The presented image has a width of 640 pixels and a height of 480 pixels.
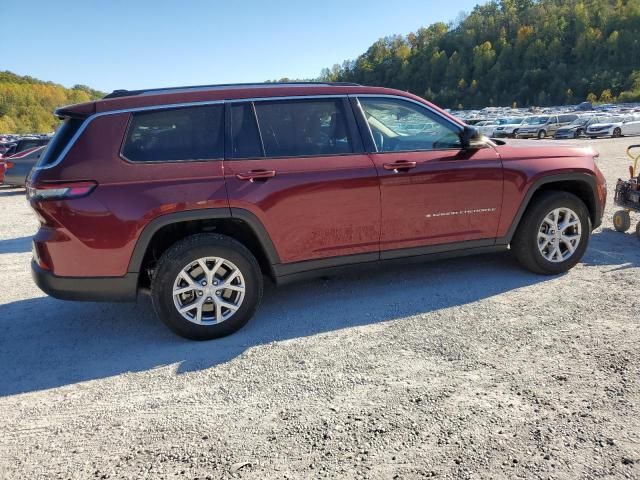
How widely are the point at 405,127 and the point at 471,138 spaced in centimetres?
59

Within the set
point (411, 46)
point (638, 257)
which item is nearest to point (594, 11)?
point (411, 46)

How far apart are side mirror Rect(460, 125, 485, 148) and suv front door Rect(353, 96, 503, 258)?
46mm

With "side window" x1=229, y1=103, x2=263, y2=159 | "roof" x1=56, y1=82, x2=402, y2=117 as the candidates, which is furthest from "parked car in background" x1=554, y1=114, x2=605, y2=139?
"side window" x1=229, y1=103, x2=263, y2=159

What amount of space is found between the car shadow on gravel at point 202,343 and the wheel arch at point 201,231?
1.71 feet

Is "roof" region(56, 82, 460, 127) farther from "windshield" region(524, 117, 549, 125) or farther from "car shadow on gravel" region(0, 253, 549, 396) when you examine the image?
"windshield" region(524, 117, 549, 125)

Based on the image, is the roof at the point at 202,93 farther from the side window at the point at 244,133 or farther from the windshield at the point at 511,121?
the windshield at the point at 511,121

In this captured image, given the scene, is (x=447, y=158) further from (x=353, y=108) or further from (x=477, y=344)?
(x=477, y=344)

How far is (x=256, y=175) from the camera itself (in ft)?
12.2

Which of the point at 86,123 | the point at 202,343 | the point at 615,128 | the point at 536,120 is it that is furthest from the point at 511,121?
the point at 86,123

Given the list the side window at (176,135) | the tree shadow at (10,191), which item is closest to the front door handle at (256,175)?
the side window at (176,135)

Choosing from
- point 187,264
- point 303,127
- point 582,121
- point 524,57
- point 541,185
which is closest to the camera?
point 187,264

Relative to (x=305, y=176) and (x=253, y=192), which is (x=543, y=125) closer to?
(x=305, y=176)

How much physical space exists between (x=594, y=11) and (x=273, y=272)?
172939 mm

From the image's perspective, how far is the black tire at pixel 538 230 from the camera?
15.3 feet
